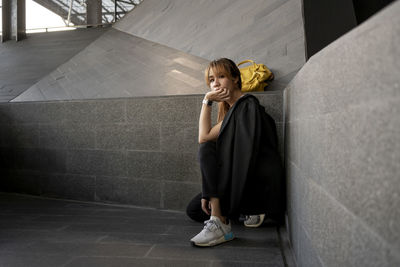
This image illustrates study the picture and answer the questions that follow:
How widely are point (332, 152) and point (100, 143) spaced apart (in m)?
3.38

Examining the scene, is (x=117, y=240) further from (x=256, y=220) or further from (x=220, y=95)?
(x=220, y=95)

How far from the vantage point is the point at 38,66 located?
24.0 feet

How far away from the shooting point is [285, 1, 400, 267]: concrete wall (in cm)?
59

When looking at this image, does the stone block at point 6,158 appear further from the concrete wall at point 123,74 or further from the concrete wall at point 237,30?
the concrete wall at point 237,30

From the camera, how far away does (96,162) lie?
4.07 m

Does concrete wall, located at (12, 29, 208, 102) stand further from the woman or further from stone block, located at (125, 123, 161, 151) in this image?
the woman

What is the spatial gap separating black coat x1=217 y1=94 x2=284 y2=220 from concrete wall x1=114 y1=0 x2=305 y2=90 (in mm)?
1349

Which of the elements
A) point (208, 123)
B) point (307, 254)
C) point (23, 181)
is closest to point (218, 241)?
point (208, 123)

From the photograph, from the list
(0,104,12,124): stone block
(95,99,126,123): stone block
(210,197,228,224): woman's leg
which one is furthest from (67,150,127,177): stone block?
(210,197,228,224): woman's leg

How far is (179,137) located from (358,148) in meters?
2.89

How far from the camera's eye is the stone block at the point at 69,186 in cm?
413

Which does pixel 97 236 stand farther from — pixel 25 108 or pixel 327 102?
pixel 25 108

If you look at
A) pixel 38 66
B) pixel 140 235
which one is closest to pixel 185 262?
pixel 140 235

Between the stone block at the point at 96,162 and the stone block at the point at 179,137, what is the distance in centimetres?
56
